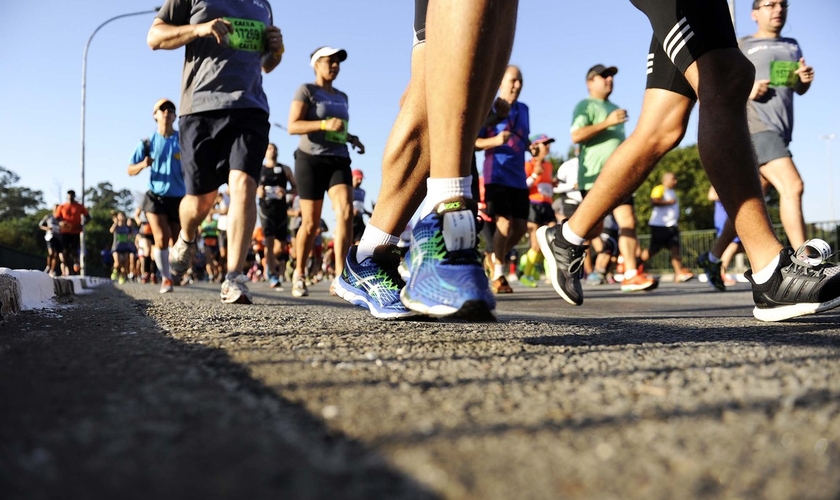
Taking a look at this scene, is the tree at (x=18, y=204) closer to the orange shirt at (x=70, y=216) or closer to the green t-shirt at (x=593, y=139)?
the orange shirt at (x=70, y=216)

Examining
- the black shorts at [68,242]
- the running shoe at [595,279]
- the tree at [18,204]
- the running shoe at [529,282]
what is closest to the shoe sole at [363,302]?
the running shoe at [529,282]

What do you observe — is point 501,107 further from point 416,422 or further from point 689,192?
point 689,192

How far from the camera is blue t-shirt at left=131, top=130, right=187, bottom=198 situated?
7.96 m

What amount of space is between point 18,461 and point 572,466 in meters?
0.59

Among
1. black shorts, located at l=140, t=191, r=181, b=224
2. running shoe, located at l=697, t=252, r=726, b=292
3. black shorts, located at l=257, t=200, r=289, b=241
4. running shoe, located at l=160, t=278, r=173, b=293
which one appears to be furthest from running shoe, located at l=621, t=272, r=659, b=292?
black shorts, located at l=257, t=200, r=289, b=241

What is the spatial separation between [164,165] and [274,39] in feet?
12.1

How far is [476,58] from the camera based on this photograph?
1.87m

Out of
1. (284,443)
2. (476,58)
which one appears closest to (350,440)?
(284,443)

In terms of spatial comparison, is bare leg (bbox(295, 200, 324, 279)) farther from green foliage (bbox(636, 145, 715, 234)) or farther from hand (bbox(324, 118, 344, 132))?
green foliage (bbox(636, 145, 715, 234))

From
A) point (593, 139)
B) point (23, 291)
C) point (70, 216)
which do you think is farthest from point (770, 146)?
point (70, 216)

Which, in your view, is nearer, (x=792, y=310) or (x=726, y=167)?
(x=792, y=310)

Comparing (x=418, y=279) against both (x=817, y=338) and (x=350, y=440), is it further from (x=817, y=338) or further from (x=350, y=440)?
(x=817, y=338)

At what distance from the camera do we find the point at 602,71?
777cm

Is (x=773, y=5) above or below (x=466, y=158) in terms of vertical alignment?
above
